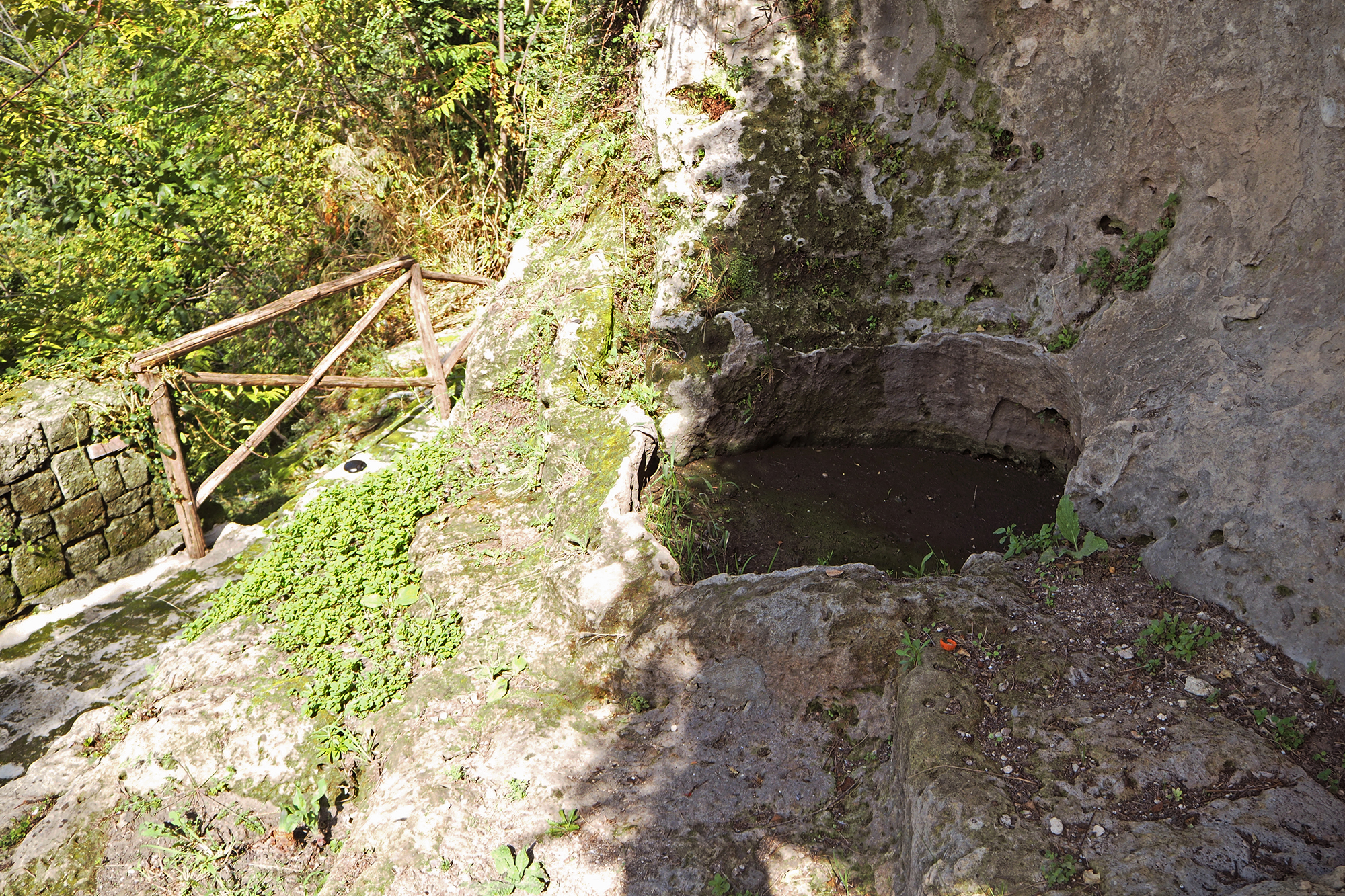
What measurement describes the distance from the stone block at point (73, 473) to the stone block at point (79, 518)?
46mm

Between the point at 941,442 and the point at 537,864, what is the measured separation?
12.5 ft

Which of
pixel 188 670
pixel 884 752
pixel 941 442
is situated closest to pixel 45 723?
pixel 188 670

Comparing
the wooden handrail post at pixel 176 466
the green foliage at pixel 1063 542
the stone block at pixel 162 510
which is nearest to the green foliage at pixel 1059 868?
the green foliage at pixel 1063 542

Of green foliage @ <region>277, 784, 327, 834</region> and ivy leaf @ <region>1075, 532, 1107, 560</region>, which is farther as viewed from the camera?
ivy leaf @ <region>1075, 532, 1107, 560</region>

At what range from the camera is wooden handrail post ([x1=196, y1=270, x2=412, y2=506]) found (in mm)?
4980

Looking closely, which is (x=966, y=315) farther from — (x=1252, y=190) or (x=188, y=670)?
(x=188, y=670)

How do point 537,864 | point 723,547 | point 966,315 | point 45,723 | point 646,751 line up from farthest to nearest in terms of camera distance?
point 966,315 → point 723,547 → point 45,723 → point 646,751 → point 537,864

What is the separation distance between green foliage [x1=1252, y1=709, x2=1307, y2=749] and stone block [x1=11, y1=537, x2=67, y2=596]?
6.08m

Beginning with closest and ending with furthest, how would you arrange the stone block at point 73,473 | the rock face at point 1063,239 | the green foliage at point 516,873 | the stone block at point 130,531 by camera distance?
the green foliage at point 516,873 → the rock face at point 1063,239 → the stone block at point 73,473 → the stone block at point 130,531

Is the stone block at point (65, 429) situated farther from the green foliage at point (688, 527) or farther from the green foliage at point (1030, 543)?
the green foliage at point (1030, 543)

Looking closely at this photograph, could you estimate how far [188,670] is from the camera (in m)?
3.93

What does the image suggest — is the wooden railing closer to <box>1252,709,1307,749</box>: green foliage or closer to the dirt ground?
the dirt ground

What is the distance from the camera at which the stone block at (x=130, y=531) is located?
4.74m

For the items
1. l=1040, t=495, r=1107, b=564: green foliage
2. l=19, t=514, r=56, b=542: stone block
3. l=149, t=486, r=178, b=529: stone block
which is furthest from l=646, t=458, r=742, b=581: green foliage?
l=19, t=514, r=56, b=542: stone block
